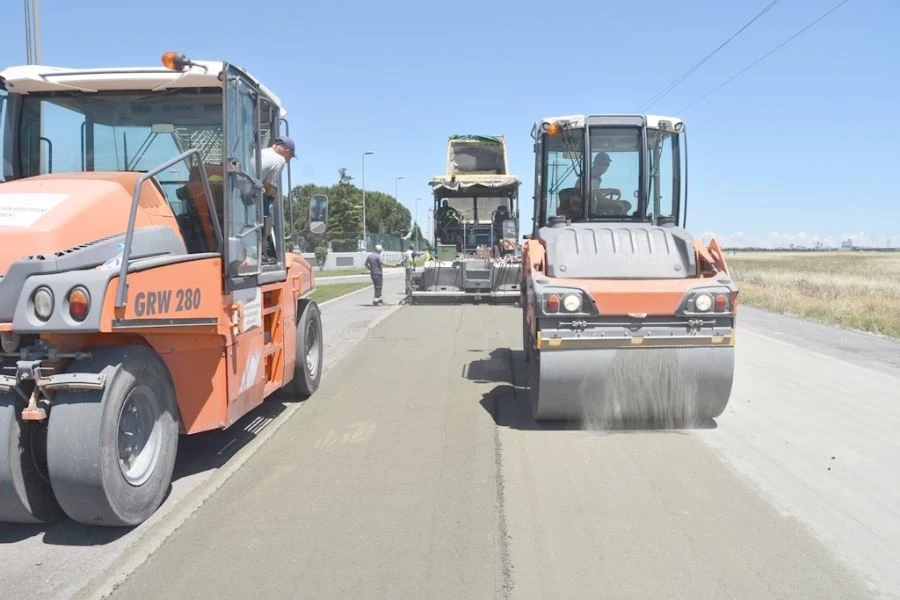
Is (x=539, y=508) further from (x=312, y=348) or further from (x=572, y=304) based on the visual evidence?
(x=312, y=348)

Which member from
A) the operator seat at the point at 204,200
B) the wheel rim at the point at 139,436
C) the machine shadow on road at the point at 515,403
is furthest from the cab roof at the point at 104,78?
the machine shadow on road at the point at 515,403

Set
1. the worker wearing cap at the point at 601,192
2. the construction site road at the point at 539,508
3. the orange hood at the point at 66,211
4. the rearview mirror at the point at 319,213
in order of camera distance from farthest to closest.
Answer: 1. the worker wearing cap at the point at 601,192
2. the rearview mirror at the point at 319,213
3. the orange hood at the point at 66,211
4. the construction site road at the point at 539,508

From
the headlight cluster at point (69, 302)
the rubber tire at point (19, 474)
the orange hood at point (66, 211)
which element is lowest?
the rubber tire at point (19, 474)

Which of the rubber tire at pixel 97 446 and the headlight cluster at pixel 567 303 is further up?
the headlight cluster at pixel 567 303

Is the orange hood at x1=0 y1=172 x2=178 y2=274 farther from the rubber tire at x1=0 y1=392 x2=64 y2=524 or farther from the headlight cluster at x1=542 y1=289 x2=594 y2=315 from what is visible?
the headlight cluster at x1=542 y1=289 x2=594 y2=315

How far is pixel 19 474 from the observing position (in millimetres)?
4262

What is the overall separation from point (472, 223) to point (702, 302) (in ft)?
56.7

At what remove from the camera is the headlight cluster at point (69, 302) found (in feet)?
13.6

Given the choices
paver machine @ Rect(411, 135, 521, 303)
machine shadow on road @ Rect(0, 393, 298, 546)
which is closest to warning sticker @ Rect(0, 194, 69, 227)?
machine shadow on road @ Rect(0, 393, 298, 546)

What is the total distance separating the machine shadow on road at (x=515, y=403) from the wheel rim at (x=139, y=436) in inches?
128

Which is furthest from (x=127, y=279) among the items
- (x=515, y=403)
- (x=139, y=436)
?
(x=515, y=403)

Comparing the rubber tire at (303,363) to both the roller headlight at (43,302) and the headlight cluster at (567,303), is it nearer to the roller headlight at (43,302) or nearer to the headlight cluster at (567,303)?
the headlight cluster at (567,303)

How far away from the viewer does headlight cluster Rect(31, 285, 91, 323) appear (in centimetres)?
416

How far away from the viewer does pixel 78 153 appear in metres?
6.22
